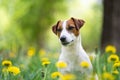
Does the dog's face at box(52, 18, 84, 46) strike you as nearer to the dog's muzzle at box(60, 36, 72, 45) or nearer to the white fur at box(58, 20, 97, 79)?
the dog's muzzle at box(60, 36, 72, 45)

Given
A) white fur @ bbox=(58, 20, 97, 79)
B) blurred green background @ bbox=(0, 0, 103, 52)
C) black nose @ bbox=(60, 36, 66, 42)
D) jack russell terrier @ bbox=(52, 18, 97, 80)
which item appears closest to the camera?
black nose @ bbox=(60, 36, 66, 42)

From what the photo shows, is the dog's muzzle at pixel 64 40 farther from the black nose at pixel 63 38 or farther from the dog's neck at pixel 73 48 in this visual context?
the dog's neck at pixel 73 48

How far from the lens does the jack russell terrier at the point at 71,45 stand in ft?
15.8

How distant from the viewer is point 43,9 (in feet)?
60.5

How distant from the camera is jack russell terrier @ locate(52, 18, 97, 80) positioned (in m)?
4.81

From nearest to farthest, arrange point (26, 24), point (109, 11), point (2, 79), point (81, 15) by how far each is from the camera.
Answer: point (2, 79) → point (109, 11) → point (26, 24) → point (81, 15)

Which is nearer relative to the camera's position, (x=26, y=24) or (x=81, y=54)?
(x=81, y=54)

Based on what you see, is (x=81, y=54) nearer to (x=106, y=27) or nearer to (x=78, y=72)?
(x=78, y=72)

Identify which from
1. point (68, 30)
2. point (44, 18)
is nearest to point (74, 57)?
point (68, 30)

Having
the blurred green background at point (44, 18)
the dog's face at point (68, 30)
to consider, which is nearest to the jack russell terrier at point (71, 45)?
the dog's face at point (68, 30)

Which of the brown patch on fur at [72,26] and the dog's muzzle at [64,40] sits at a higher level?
the brown patch on fur at [72,26]

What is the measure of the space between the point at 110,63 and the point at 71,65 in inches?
34.2

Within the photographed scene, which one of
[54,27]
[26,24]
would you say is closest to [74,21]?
[54,27]

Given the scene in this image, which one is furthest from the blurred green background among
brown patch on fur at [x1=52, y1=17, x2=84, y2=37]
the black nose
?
the black nose
